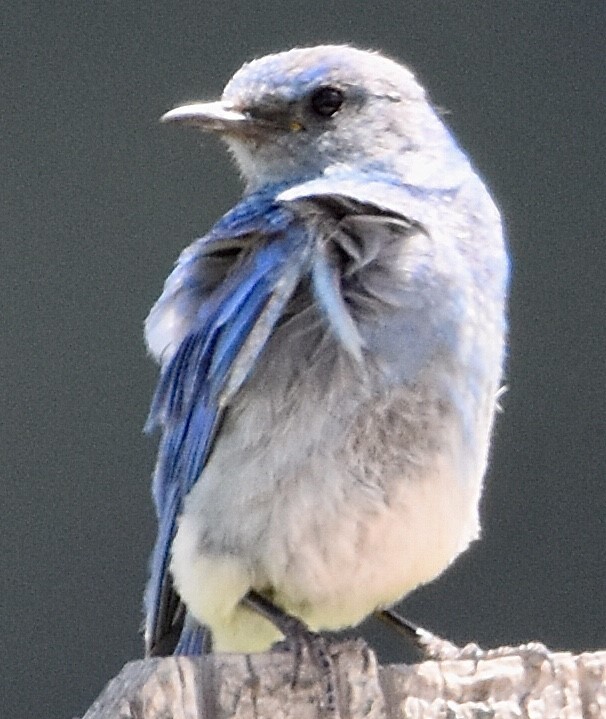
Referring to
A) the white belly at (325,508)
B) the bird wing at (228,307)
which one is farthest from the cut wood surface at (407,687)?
the bird wing at (228,307)

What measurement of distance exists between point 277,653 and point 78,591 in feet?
5.52

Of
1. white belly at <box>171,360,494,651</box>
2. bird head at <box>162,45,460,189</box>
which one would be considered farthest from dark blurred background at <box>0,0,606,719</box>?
white belly at <box>171,360,494,651</box>

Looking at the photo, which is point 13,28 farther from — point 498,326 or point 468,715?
point 468,715

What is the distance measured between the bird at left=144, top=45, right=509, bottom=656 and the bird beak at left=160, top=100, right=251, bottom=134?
0.65 feet

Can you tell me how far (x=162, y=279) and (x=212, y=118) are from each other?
3.16 feet

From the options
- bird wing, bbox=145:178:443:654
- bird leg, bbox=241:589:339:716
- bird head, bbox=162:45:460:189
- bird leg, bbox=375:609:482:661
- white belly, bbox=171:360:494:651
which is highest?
bird head, bbox=162:45:460:189

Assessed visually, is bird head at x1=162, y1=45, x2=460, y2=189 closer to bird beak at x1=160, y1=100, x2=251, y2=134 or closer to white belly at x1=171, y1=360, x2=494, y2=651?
bird beak at x1=160, y1=100, x2=251, y2=134

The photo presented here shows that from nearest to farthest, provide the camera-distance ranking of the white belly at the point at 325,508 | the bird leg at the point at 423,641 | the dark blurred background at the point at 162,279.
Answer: the white belly at the point at 325,508 < the bird leg at the point at 423,641 < the dark blurred background at the point at 162,279

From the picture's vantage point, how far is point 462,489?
134 inches

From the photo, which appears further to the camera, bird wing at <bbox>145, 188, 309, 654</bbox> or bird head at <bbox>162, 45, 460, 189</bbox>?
bird head at <bbox>162, 45, 460, 189</bbox>

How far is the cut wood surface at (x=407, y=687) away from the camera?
107 inches

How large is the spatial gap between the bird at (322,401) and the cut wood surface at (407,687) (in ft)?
1.32

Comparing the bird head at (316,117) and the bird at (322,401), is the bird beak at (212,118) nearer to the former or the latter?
the bird head at (316,117)

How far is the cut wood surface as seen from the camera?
273 centimetres
